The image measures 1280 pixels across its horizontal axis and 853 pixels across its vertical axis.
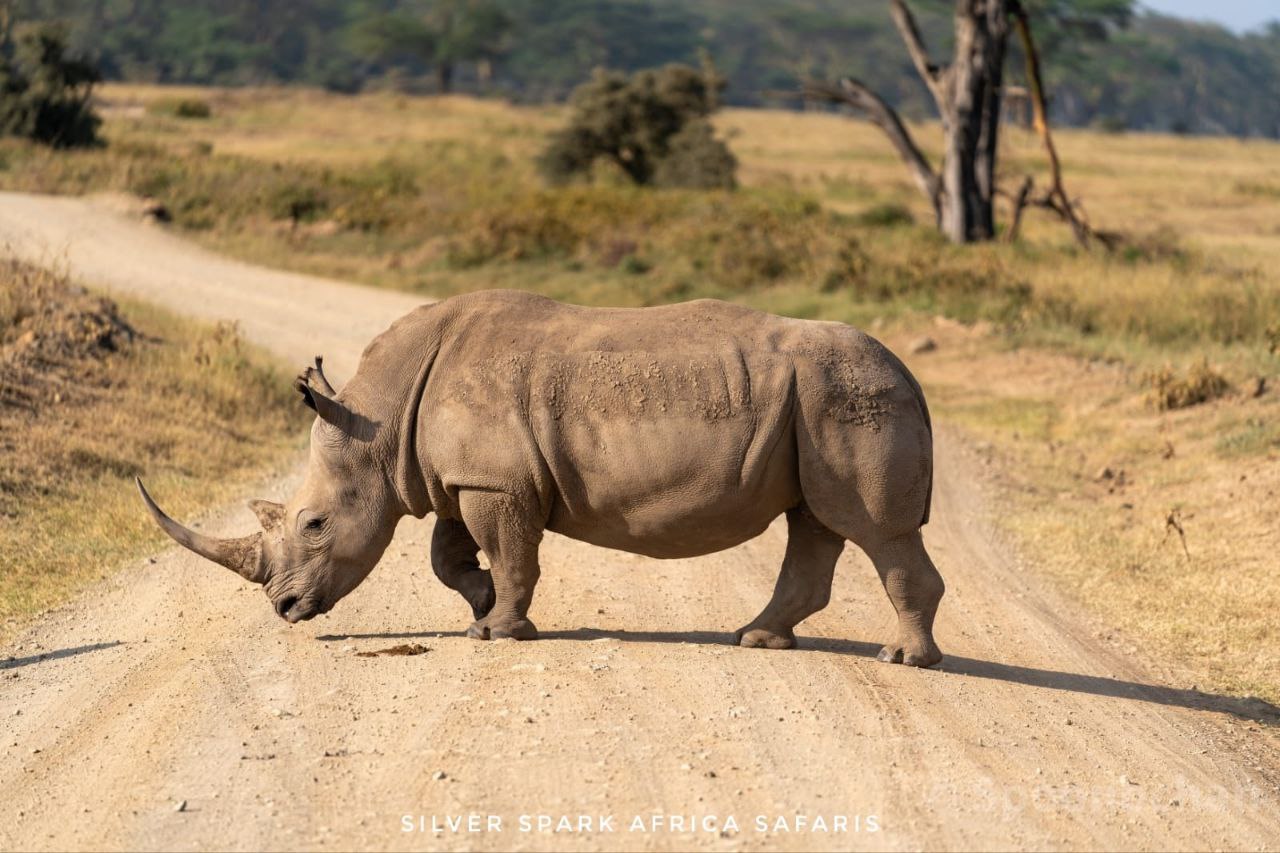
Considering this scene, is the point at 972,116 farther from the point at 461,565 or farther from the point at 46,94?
the point at 461,565

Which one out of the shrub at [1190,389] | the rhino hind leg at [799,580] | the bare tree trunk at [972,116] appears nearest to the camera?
the rhino hind leg at [799,580]

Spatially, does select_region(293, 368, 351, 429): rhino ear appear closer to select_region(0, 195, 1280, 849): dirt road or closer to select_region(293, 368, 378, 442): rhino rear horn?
select_region(293, 368, 378, 442): rhino rear horn

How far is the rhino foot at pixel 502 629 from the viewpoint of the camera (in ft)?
26.0

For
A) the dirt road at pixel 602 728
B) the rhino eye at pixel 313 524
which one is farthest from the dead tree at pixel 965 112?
the rhino eye at pixel 313 524

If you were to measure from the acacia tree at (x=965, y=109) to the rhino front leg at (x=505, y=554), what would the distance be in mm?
19745

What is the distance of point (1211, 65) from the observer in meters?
117

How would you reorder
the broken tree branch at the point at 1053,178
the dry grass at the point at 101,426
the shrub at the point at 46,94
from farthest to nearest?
1. the shrub at the point at 46,94
2. the broken tree branch at the point at 1053,178
3. the dry grass at the point at 101,426

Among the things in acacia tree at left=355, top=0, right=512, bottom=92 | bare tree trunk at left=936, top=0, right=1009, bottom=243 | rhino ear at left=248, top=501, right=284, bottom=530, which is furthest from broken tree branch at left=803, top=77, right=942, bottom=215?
acacia tree at left=355, top=0, right=512, bottom=92

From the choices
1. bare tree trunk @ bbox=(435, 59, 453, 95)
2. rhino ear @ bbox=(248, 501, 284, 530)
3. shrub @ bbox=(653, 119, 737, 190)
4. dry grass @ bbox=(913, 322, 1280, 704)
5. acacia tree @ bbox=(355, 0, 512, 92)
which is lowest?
bare tree trunk @ bbox=(435, 59, 453, 95)

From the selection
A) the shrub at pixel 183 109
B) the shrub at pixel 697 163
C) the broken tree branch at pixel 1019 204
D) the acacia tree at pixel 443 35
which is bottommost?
the acacia tree at pixel 443 35

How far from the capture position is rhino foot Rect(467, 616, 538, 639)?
7.94m

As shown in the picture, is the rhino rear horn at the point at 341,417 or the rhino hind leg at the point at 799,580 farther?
the rhino hind leg at the point at 799,580

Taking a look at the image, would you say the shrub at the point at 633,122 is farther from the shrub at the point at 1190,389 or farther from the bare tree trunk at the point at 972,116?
the shrub at the point at 1190,389

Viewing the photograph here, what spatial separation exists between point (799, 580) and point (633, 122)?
2908cm
